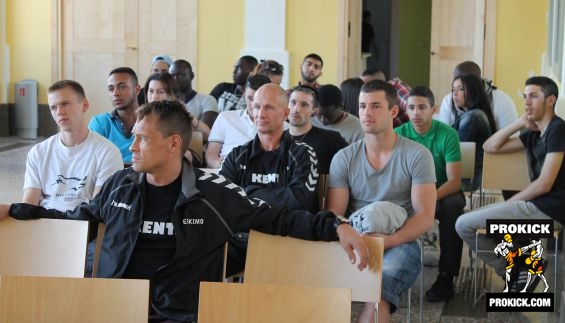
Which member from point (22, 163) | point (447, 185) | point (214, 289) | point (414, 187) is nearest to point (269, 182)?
point (414, 187)

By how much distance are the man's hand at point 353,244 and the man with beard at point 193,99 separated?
4.24 meters

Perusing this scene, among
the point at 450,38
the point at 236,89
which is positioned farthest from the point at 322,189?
the point at 450,38

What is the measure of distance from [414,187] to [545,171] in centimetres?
110

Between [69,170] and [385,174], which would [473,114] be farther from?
[69,170]

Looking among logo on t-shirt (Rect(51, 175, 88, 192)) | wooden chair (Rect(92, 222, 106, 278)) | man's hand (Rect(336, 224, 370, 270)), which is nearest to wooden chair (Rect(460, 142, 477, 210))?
logo on t-shirt (Rect(51, 175, 88, 192))

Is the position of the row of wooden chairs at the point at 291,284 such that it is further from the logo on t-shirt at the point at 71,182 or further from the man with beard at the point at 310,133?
the man with beard at the point at 310,133

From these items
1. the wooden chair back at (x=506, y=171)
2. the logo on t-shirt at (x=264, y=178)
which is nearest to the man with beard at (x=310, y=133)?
the logo on t-shirt at (x=264, y=178)

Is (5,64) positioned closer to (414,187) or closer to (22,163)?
(22,163)

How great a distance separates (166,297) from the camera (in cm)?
354

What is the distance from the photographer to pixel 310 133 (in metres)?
5.57

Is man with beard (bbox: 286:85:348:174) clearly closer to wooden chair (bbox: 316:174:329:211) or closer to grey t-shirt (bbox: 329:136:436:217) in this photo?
wooden chair (bbox: 316:174:329:211)

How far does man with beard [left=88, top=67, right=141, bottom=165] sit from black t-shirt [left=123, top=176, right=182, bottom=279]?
7.94 ft

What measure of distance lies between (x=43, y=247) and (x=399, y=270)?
1.55 m

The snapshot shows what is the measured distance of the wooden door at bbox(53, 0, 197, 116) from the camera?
1277cm
